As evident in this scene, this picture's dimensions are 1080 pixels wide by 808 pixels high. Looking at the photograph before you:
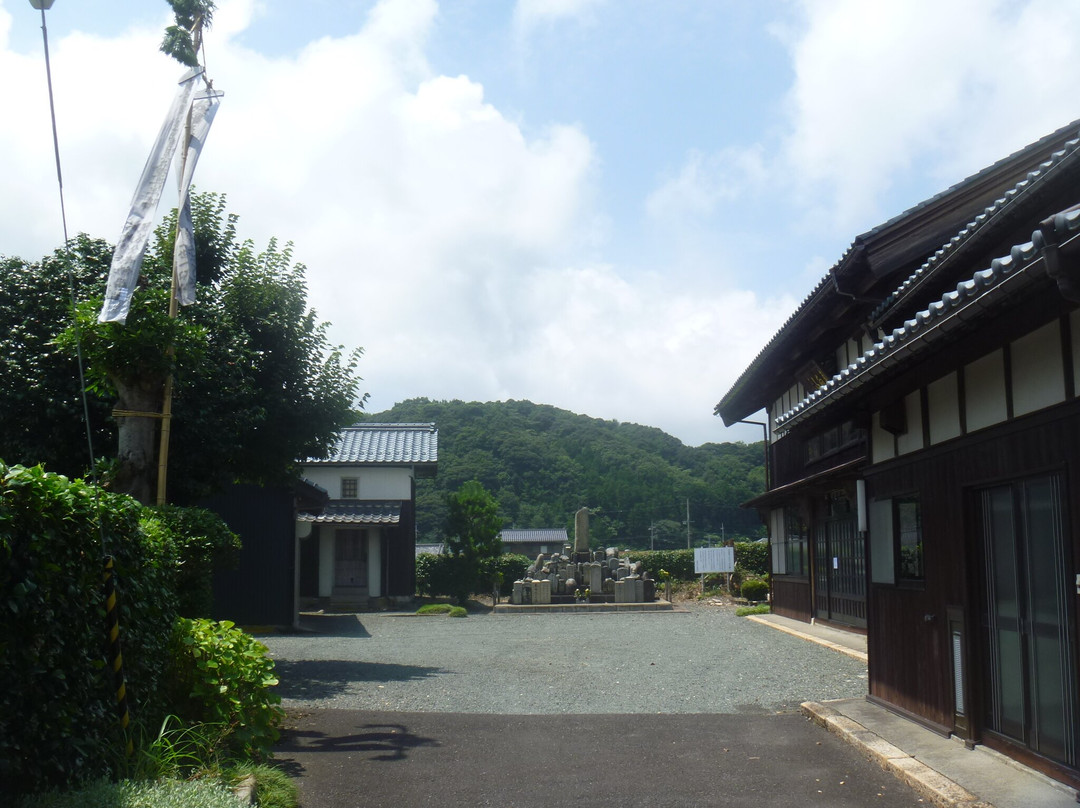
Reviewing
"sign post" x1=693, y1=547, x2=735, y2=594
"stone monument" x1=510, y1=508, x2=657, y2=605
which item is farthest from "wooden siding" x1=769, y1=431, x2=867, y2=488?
"stone monument" x1=510, y1=508, x2=657, y2=605

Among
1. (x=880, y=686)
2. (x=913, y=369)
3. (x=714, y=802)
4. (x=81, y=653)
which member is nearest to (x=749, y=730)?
(x=880, y=686)

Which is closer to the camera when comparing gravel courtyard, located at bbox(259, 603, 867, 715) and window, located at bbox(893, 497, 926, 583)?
window, located at bbox(893, 497, 926, 583)

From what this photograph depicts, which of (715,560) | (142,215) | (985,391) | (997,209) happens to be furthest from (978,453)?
(715,560)

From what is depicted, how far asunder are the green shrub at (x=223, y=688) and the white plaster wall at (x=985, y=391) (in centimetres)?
532

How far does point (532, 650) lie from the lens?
15.7 metres

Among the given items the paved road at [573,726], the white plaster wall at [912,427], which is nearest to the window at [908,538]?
the white plaster wall at [912,427]

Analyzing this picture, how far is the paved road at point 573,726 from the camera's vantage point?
20.4 feet

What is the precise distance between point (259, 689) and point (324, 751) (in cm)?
99

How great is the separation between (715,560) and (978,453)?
72.4 ft

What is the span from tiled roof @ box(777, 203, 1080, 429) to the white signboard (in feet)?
69.9

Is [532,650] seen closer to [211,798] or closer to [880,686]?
[880,686]

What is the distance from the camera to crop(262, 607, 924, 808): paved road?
6230 millimetres

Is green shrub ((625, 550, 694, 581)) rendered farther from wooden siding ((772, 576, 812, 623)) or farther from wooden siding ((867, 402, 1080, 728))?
wooden siding ((867, 402, 1080, 728))

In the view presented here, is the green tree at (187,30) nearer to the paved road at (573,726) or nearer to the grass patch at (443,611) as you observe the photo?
the paved road at (573,726)
